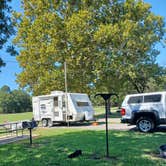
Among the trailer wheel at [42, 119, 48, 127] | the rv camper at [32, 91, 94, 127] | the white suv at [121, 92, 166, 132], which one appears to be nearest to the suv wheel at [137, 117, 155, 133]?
the white suv at [121, 92, 166, 132]

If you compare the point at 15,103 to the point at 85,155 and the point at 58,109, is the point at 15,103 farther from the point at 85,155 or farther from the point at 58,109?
the point at 85,155

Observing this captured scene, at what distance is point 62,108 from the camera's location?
68.3ft

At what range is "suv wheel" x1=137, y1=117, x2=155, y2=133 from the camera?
13.6 metres

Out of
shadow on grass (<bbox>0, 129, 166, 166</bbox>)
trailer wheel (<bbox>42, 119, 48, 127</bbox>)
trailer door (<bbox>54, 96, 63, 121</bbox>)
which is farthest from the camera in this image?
trailer wheel (<bbox>42, 119, 48, 127</bbox>)

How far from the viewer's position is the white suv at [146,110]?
13.5 metres

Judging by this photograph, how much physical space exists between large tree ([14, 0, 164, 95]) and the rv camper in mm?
5121

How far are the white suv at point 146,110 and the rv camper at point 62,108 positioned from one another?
658 centimetres

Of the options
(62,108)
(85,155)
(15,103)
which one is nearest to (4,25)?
(85,155)

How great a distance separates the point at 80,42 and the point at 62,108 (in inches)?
299

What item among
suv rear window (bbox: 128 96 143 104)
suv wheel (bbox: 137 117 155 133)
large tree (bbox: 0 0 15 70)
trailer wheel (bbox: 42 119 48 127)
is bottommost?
trailer wheel (bbox: 42 119 48 127)

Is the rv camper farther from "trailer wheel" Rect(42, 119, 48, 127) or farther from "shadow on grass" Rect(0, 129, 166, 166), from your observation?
"shadow on grass" Rect(0, 129, 166, 166)

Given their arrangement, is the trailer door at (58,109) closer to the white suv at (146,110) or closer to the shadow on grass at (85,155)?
the white suv at (146,110)

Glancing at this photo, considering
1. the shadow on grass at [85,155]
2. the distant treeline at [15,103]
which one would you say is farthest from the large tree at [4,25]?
the distant treeline at [15,103]

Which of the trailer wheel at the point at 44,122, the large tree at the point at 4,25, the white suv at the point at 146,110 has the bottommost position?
the trailer wheel at the point at 44,122
